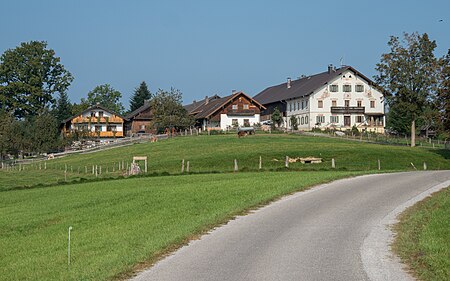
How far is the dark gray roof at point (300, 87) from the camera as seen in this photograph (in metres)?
103

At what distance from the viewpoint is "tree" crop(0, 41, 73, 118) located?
12462 cm

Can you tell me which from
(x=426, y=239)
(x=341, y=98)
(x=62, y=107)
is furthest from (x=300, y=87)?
(x=426, y=239)

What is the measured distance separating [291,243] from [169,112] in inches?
3605

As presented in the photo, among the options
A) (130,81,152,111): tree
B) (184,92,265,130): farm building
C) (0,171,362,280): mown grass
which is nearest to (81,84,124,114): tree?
(130,81,152,111): tree

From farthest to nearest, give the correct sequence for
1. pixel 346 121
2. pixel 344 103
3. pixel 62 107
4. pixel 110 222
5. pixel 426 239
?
pixel 62 107 < pixel 346 121 < pixel 344 103 < pixel 110 222 < pixel 426 239

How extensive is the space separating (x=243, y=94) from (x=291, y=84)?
1597 centimetres

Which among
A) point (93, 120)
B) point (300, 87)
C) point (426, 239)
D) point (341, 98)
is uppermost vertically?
point (300, 87)

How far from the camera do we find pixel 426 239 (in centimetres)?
1478

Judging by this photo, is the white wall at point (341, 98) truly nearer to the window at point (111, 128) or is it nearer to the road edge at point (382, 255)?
the window at point (111, 128)

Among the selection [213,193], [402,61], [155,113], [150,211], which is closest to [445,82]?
[402,61]

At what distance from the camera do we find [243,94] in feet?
357

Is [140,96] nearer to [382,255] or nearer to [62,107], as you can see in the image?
[62,107]

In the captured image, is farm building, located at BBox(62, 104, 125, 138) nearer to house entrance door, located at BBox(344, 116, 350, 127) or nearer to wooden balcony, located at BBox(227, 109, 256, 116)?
wooden balcony, located at BBox(227, 109, 256, 116)

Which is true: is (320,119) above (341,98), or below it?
below
